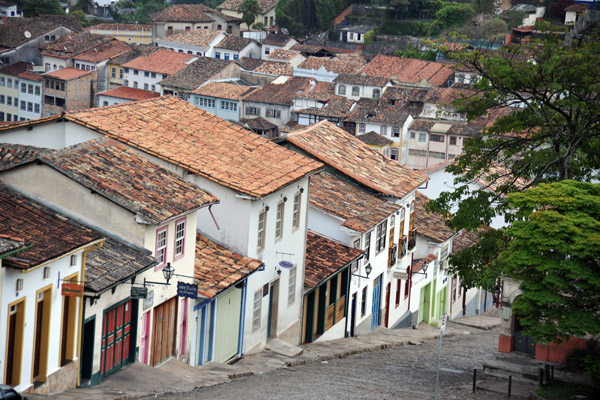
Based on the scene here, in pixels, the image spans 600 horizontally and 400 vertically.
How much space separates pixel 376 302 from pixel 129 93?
9341 cm

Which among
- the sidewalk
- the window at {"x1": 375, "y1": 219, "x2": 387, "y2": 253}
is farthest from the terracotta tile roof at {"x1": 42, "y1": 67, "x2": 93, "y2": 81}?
the sidewalk

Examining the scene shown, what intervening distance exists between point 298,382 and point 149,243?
488 centimetres

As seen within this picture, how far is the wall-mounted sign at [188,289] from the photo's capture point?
23.1 meters

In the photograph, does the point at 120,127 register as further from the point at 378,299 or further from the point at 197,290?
the point at 378,299

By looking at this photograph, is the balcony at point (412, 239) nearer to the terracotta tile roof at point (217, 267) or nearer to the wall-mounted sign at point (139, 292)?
the terracotta tile roof at point (217, 267)

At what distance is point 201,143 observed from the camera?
29141mm

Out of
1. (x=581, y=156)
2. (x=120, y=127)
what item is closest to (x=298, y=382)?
(x=120, y=127)

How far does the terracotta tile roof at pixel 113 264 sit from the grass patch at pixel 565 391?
9.07 meters

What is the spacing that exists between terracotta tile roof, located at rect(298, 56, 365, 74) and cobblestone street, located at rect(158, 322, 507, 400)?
9940cm

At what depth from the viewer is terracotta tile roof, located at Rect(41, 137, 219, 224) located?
22.5 m

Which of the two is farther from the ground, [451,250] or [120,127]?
[120,127]

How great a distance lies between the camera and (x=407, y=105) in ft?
377

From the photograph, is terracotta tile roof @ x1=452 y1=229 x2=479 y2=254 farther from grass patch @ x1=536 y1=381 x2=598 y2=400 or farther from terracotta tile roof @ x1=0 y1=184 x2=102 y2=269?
terracotta tile roof @ x1=0 y1=184 x2=102 y2=269

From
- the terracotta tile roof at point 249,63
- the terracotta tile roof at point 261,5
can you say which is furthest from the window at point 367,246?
the terracotta tile roof at point 261,5
